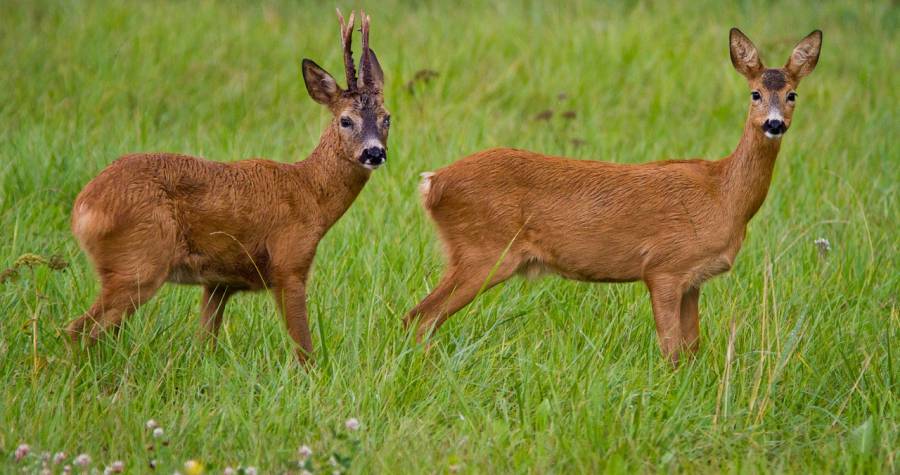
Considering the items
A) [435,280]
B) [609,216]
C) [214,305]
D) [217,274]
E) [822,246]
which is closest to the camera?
[217,274]

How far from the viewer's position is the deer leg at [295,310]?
5.14 meters

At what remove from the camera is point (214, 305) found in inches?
209

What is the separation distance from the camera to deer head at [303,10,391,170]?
17.9ft

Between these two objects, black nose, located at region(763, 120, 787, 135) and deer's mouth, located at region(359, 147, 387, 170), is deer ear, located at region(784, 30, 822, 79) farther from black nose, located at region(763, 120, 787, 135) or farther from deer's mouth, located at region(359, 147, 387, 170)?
deer's mouth, located at region(359, 147, 387, 170)

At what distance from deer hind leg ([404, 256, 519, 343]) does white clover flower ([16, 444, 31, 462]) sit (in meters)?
→ 1.86

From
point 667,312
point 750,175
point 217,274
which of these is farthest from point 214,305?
point 750,175

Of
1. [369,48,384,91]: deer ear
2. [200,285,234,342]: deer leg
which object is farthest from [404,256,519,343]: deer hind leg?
[369,48,384,91]: deer ear

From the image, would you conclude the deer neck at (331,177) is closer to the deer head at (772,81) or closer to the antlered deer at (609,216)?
the antlered deer at (609,216)

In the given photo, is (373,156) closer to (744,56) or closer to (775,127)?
(775,127)

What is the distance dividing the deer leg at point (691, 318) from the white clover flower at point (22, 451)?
9.30 ft

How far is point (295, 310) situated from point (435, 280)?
106cm

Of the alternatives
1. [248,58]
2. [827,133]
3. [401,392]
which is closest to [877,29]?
[827,133]

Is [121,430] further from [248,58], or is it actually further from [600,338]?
[248,58]

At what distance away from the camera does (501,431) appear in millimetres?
4309
